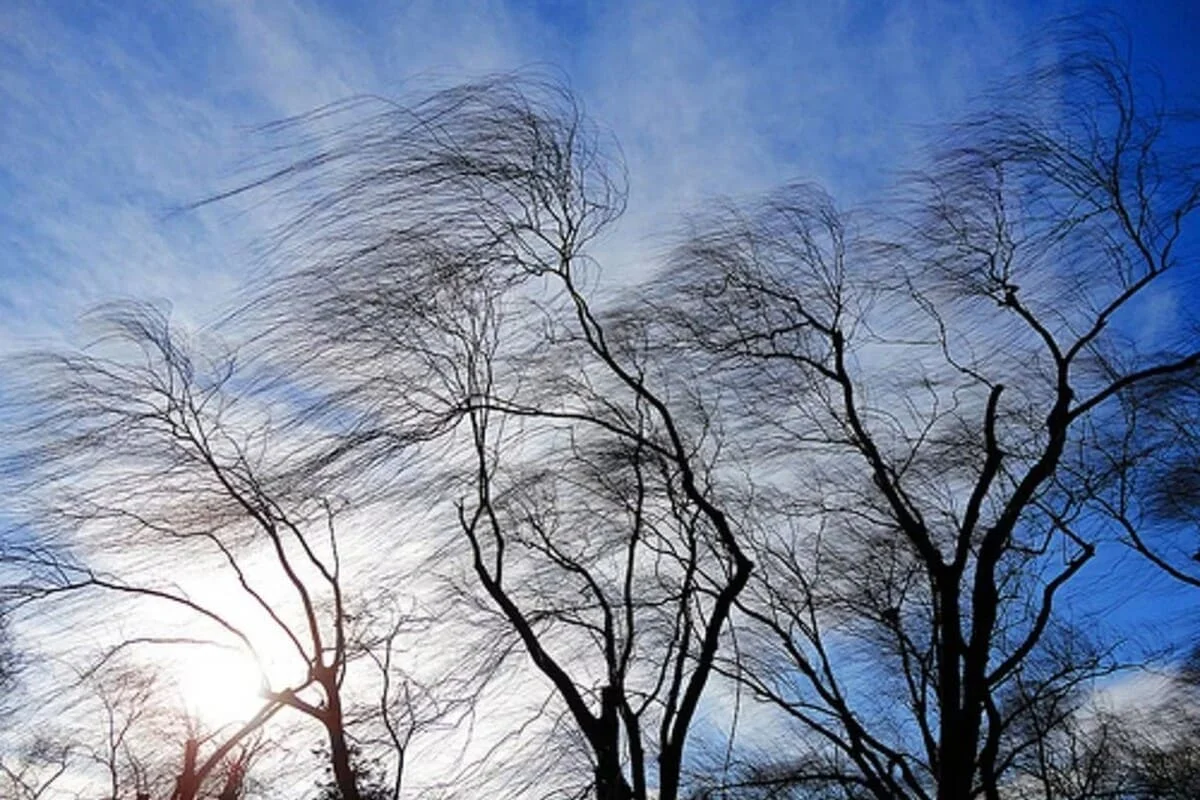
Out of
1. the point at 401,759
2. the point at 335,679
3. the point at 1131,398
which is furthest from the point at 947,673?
the point at 401,759

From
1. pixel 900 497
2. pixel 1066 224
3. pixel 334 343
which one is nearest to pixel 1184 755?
pixel 900 497

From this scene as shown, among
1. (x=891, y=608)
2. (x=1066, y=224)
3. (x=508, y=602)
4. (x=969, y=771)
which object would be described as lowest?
(x=969, y=771)

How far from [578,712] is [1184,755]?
36.5 feet

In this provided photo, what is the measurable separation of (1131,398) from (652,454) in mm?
3917

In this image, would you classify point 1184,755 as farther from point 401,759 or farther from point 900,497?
point 401,759

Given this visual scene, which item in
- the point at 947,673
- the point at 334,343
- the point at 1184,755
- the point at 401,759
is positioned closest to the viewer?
the point at 334,343

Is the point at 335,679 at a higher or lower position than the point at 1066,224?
lower

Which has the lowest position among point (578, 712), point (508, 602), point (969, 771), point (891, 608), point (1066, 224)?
point (969, 771)

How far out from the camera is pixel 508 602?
24.9 feet

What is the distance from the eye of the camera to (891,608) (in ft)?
30.3

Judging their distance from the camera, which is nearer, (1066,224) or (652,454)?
(1066,224)

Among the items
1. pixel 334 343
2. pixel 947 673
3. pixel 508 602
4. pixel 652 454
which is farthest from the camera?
pixel 652 454

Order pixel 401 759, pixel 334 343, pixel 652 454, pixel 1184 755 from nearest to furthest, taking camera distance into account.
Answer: pixel 334 343 → pixel 652 454 → pixel 401 759 → pixel 1184 755

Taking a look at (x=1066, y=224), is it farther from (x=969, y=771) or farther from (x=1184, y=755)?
(x=1184, y=755)
